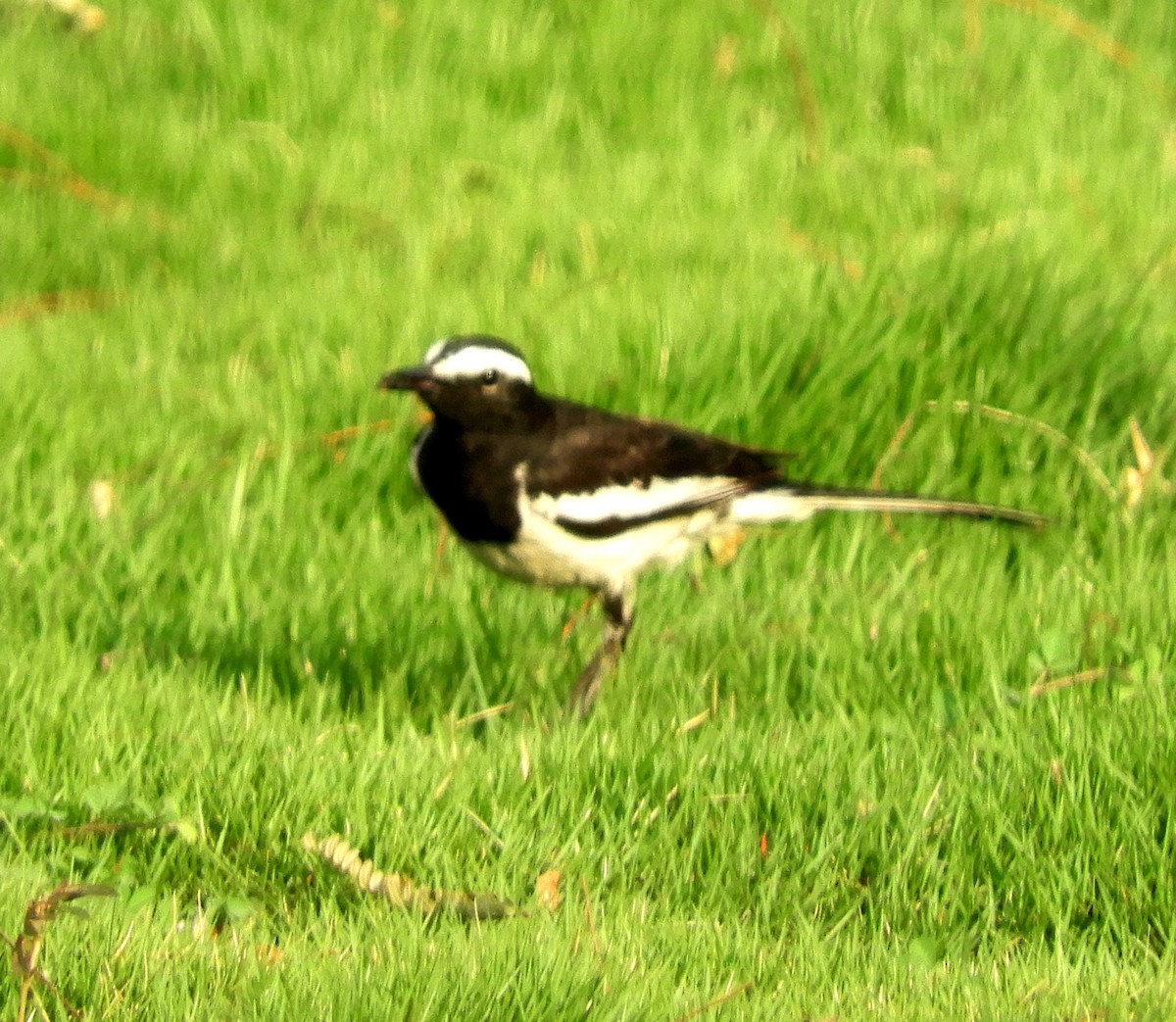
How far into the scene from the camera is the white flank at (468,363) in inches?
203

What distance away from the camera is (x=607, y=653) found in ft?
16.8

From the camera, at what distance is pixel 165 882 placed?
13.2ft

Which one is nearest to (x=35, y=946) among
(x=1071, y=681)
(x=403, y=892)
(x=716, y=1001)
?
(x=403, y=892)

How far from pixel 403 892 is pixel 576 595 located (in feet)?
7.36

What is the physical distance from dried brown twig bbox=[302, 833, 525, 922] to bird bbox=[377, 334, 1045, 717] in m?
1.00

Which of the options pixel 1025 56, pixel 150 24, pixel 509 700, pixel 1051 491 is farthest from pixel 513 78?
pixel 509 700

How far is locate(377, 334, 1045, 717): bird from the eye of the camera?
201 inches

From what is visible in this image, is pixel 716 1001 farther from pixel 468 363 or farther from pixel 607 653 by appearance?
pixel 468 363

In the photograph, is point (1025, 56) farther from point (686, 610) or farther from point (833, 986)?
point (833, 986)

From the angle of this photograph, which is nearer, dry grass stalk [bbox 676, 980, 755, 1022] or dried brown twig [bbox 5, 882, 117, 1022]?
dried brown twig [bbox 5, 882, 117, 1022]

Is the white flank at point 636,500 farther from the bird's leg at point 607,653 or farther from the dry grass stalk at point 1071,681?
the dry grass stalk at point 1071,681

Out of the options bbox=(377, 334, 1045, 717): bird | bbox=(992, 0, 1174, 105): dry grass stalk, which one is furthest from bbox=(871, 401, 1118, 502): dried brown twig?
bbox=(992, 0, 1174, 105): dry grass stalk

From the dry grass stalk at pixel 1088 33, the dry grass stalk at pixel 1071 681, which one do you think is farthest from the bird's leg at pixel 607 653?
the dry grass stalk at pixel 1088 33

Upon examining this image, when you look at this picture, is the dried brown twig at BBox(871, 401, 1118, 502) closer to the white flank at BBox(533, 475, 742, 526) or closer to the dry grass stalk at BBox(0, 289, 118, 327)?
the white flank at BBox(533, 475, 742, 526)
